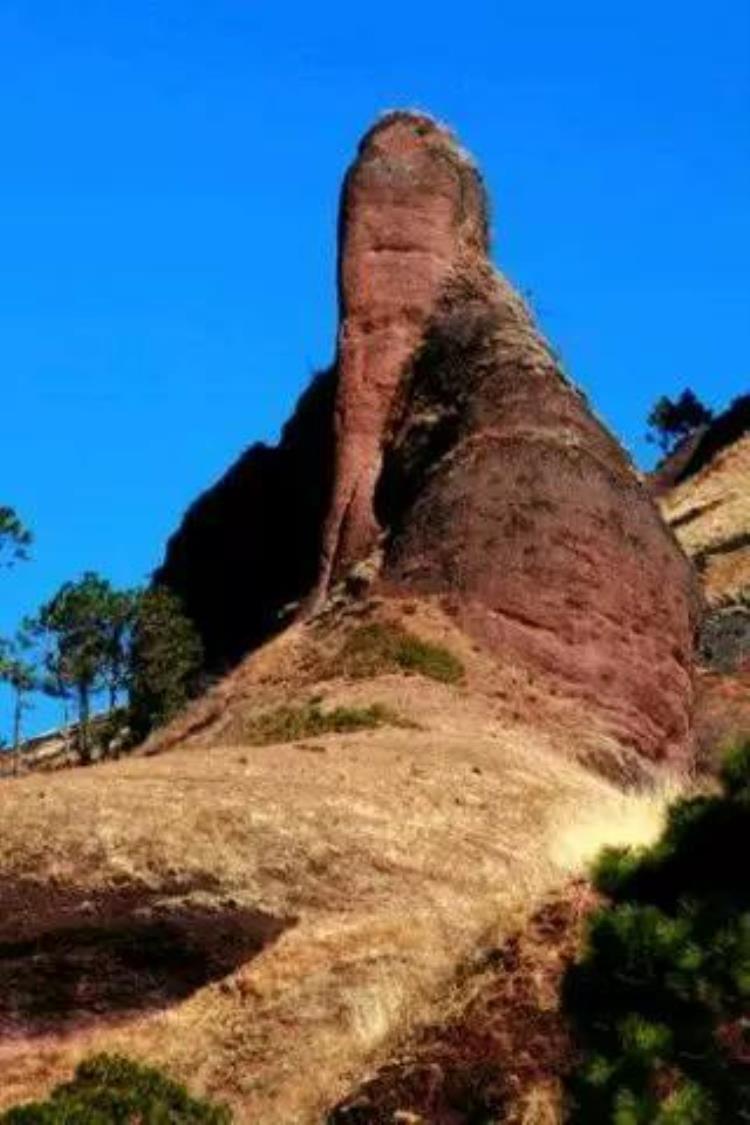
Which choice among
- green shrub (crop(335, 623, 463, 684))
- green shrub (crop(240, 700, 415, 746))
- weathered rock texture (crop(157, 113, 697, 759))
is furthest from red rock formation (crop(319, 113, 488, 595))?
green shrub (crop(240, 700, 415, 746))

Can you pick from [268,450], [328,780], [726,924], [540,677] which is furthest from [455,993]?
[268,450]

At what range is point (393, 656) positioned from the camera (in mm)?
34938

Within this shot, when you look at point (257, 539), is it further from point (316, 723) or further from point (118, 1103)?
point (118, 1103)

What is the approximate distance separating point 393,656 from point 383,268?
13058 millimetres

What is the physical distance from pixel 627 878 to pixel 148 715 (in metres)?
26.2

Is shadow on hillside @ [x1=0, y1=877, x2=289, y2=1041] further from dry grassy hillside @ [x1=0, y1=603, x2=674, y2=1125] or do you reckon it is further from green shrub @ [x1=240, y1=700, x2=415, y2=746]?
green shrub @ [x1=240, y1=700, x2=415, y2=746]

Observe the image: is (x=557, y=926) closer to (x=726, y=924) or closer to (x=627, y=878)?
(x=627, y=878)

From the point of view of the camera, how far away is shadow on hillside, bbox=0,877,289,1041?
22.6 metres

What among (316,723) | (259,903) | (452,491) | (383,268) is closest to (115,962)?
(259,903)

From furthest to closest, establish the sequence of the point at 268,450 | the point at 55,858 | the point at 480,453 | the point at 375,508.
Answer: the point at 268,450 < the point at 375,508 < the point at 480,453 < the point at 55,858

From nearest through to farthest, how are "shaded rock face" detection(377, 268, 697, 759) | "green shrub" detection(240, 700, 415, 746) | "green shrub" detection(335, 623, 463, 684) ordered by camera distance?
"green shrub" detection(240, 700, 415, 746), "green shrub" detection(335, 623, 463, 684), "shaded rock face" detection(377, 268, 697, 759)

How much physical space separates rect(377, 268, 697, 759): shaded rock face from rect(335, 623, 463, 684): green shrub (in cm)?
128

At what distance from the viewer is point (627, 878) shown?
21.3m

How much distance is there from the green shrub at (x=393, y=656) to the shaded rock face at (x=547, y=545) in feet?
4.20
